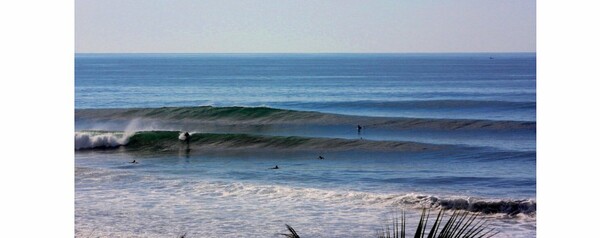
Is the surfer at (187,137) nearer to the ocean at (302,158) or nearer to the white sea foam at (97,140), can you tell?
the ocean at (302,158)

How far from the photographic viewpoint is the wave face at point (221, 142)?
9938 millimetres

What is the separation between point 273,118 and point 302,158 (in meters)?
3.28

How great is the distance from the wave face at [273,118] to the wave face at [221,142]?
1.52 meters

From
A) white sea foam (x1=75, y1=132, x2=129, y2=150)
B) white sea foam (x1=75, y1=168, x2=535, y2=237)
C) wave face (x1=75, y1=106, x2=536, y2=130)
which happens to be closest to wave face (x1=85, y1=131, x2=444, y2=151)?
white sea foam (x1=75, y1=132, x2=129, y2=150)

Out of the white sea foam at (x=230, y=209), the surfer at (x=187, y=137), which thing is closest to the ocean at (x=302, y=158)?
the white sea foam at (x=230, y=209)

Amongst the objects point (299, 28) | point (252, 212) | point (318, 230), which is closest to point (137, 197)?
point (252, 212)

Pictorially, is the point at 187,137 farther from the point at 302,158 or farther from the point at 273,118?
the point at 302,158

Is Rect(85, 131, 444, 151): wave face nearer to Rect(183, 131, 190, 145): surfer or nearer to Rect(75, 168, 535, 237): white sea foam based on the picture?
Rect(183, 131, 190, 145): surfer

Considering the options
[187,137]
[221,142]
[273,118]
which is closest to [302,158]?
[221,142]

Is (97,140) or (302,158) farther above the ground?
(97,140)

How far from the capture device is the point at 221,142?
10555 millimetres
